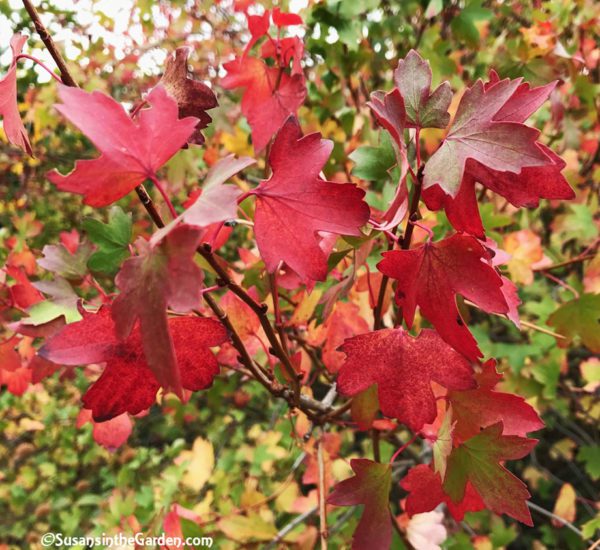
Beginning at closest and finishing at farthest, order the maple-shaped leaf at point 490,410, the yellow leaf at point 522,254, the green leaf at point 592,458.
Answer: the maple-shaped leaf at point 490,410
the yellow leaf at point 522,254
the green leaf at point 592,458

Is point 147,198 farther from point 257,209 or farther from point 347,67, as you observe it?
point 347,67

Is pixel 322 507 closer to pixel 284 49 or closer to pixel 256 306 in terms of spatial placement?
pixel 256 306

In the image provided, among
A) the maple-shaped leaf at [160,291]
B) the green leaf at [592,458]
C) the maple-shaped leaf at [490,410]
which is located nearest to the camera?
the maple-shaped leaf at [160,291]

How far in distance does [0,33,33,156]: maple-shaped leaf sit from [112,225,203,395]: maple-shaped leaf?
1.02ft

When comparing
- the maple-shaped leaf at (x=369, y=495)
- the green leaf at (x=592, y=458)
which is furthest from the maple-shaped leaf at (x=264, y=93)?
the green leaf at (x=592, y=458)

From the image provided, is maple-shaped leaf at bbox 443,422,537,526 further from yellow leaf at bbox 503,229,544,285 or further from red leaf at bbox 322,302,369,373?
yellow leaf at bbox 503,229,544,285

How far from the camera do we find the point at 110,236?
70 centimetres

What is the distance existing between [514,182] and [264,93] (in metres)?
0.57

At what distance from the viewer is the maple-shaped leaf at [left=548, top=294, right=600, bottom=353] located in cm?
102

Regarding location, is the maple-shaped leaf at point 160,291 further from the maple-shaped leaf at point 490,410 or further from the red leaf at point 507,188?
the maple-shaped leaf at point 490,410

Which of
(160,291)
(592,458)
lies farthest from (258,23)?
(592,458)

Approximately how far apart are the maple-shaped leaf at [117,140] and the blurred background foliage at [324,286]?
1.13 feet

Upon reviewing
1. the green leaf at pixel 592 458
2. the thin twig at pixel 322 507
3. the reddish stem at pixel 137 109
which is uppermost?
the reddish stem at pixel 137 109

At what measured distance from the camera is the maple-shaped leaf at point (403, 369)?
0.56m
